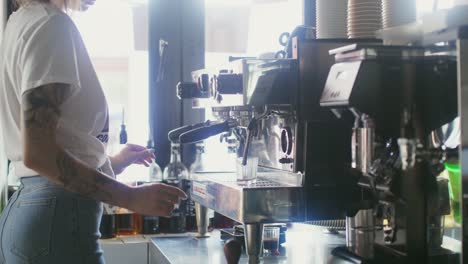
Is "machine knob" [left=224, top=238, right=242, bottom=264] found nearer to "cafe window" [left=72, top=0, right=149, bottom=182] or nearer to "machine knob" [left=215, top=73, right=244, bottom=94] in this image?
"machine knob" [left=215, top=73, right=244, bottom=94]

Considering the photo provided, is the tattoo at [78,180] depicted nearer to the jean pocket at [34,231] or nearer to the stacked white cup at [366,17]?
the jean pocket at [34,231]

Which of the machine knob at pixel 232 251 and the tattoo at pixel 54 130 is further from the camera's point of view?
the machine knob at pixel 232 251

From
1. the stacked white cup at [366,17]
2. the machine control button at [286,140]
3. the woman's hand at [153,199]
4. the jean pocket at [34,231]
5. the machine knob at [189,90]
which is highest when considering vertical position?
the stacked white cup at [366,17]

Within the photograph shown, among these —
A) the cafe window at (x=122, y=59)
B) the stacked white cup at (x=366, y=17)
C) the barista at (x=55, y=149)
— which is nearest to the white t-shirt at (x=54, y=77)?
the barista at (x=55, y=149)

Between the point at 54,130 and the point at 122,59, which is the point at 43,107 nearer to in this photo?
the point at 54,130

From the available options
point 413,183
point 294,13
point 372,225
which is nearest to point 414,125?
point 413,183

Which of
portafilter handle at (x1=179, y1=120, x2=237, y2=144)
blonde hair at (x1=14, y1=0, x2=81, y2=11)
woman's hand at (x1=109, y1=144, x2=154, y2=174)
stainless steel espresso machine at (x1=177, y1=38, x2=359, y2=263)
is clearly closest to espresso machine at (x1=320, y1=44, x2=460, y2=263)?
stainless steel espresso machine at (x1=177, y1=38, x2=359, y2=263)

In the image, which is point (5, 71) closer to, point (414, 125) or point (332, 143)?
point (332, 143)

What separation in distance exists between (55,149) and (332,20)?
0.86 m

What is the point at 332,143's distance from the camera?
4.43ft

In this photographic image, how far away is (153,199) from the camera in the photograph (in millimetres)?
1186

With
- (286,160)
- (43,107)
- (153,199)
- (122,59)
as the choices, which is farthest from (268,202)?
(122,59)

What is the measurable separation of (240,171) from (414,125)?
569 mm

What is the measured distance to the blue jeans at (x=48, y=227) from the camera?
45.4 inches
